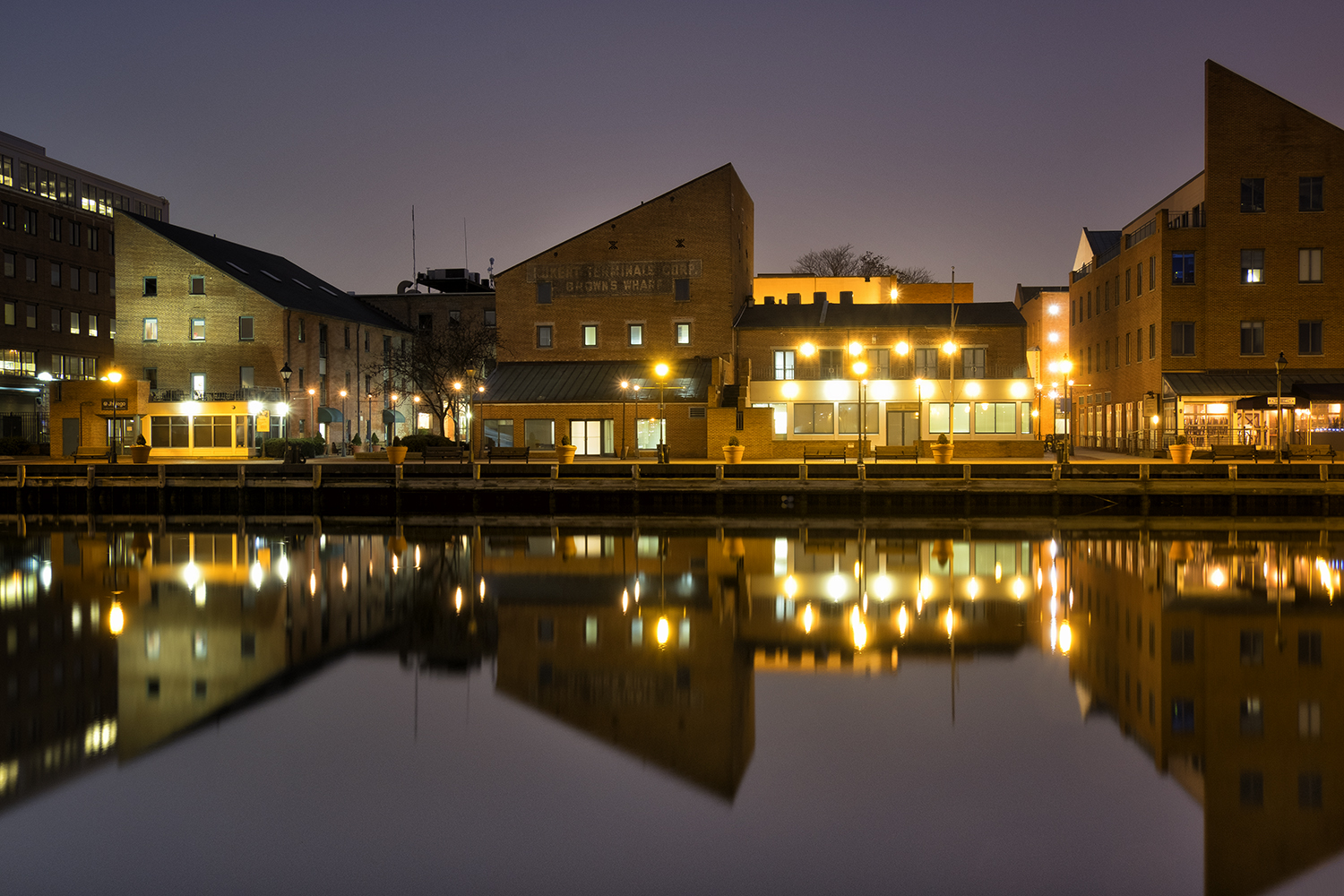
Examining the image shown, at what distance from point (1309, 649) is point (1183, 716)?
5425 millimetres

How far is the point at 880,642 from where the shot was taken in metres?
18.8

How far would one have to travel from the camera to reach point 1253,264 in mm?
51625

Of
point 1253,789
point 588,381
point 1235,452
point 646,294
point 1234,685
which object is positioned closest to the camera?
point 1253,789

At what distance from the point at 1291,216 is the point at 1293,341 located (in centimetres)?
586

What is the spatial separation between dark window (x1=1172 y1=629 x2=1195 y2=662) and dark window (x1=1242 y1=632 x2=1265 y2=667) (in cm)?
76

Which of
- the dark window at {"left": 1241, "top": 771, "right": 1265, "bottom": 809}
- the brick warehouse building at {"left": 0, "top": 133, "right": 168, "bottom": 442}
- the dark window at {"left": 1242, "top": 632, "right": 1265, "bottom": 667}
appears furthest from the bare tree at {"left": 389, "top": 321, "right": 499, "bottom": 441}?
the dark window at {"left": 1241, "top": 771, "right": 1265, "bottom": 809}

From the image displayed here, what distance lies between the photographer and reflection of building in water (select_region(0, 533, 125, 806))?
1262 cm

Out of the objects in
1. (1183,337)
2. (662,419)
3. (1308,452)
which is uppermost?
(1183,337)

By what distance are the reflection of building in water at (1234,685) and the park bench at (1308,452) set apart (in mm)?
15663

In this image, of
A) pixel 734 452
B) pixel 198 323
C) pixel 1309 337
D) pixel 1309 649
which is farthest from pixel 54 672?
pixel 198 323

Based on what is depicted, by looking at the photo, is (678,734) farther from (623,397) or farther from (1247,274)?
(1247,274)

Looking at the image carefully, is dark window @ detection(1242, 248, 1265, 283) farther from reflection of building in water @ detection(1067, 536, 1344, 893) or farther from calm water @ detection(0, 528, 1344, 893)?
calm water @ detection(0, 528, 1344, 893)

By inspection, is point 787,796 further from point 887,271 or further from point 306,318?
point 887,271

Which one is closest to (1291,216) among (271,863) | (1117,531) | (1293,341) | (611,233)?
(1293,341)
